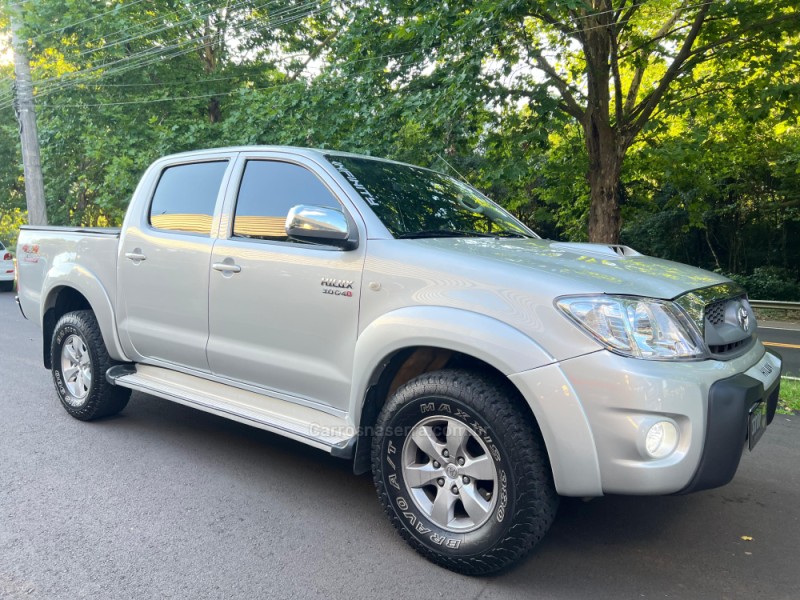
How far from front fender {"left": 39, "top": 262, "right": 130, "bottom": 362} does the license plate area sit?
3.83m

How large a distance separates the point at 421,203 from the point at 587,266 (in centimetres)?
116

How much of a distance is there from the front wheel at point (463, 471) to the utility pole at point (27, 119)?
55.4ft

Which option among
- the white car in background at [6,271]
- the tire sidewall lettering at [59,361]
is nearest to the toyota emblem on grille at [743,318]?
the tire sidewall lettering at [59,361]

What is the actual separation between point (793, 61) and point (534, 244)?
8957mm

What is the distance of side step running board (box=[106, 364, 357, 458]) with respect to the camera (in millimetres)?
3123

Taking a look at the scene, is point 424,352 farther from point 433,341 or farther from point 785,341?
point 785,341

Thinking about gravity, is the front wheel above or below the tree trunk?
below

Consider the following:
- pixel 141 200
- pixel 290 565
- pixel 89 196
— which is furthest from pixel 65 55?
pixel 290 565

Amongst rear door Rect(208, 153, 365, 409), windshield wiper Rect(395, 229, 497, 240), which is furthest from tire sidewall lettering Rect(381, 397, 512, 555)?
windshield wiper Rect(395, 229, 497, 240)

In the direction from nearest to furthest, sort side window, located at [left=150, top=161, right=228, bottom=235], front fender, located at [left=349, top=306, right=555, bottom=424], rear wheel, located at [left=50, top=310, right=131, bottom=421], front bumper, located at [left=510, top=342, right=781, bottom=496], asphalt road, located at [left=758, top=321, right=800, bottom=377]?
front bumper, located at [left=510, top=342, right=781, bottom=496] → front fender, located at [left=349, top=306, right=555, bottom=424] → side window, located at [left=150, top=161, right=228, bottom=235] → rear wheel, located at [left=50, top=310, right=131, bottom=421] → asphalt road, located at [left=758, top=321, right=800, bottom=377]

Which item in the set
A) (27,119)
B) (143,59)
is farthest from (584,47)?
(27,119)

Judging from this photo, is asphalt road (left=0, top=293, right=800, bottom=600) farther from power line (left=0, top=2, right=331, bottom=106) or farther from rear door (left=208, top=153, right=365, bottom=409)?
power line (left=0, top=2, right=331, bottom=106)

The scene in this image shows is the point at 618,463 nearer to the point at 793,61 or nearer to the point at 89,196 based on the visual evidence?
the point at 793,61

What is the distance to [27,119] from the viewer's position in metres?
16.0
